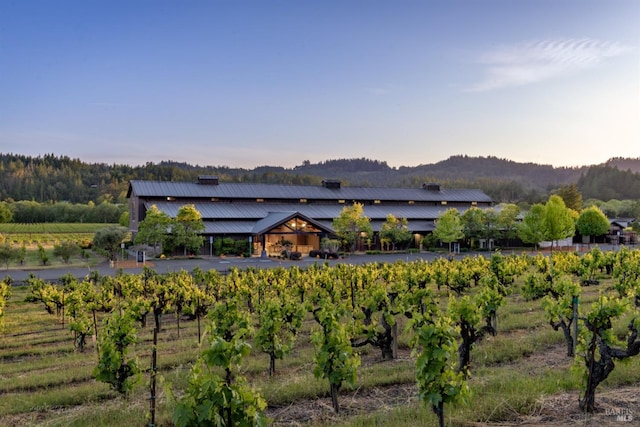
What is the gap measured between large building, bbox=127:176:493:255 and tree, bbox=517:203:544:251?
33.3 feet

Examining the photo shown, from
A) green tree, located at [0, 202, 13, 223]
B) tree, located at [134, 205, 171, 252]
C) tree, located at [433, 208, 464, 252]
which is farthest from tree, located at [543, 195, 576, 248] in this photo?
green tree, located at [0, 202, 13, 223]

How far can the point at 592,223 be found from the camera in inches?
2552

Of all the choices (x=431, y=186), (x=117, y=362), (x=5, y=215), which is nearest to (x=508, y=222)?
(x=431, y=186)

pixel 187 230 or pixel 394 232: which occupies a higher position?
pixel 187 230

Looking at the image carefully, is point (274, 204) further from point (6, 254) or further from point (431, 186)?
point (6, 254)

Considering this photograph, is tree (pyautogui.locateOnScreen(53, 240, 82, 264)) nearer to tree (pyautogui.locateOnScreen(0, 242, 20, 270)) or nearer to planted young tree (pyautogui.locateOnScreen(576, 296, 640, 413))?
tree (pyautogui.locateOnScreen(0, 242, 20, 270))

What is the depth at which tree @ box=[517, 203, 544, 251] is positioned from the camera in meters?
54.0

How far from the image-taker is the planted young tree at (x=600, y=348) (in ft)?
24.7

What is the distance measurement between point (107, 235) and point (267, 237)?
1674cm

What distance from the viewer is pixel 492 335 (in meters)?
13.5

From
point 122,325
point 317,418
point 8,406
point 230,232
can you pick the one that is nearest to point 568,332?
point 317,418

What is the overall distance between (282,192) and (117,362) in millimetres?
54291

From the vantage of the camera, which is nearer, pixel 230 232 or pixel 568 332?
pixel 568 332

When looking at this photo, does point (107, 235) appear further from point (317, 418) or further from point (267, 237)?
point (317, 418)
